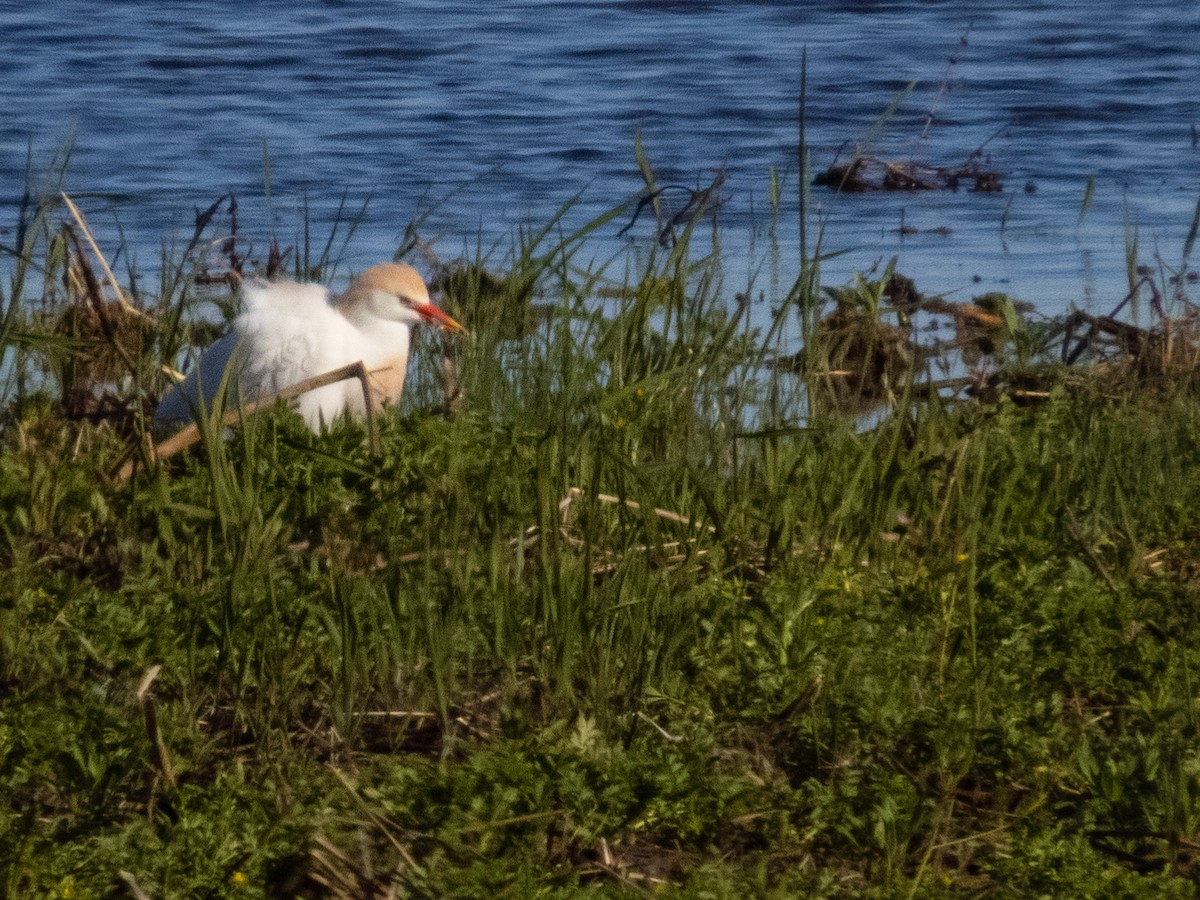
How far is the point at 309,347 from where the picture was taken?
5.26m

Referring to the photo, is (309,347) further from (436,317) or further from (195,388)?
(436,317)

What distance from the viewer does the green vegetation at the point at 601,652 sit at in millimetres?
2777

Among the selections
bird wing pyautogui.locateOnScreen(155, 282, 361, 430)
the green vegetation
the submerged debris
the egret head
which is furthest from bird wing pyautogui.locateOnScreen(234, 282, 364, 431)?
the submerged debris

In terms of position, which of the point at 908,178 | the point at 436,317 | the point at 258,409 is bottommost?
the point at 908,178

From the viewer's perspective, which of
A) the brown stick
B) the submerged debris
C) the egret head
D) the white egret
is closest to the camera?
the brown stick

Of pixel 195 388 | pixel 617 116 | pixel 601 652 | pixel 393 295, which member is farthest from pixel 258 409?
pixel 617 116

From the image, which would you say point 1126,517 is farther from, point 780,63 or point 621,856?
point 780,63

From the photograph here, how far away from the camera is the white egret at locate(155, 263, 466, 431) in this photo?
516 cm

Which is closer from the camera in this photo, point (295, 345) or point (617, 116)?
point (295, 345)

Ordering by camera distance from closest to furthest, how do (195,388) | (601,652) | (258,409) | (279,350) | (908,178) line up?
1. (601,652)
2. (258,409)
3. (195,388)
4. (279,350)
5. (908,178)

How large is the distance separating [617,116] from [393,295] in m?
6.33

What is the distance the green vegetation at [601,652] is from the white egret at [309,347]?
0.59m

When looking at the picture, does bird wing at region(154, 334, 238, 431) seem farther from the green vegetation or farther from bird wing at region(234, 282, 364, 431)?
the green vegetation

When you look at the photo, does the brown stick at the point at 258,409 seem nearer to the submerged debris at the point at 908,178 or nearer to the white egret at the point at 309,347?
the white egret at the point at 309,347
